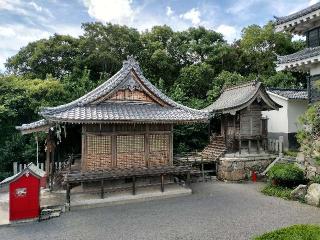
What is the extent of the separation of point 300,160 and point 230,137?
5267 millimetres

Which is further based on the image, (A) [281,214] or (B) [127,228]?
(A) [281,214]

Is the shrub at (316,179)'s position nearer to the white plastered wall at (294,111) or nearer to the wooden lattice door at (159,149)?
the wooden lattice door at (159,149)

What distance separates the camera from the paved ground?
10781 mm

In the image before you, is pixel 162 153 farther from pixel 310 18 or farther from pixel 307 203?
pixel 310 18

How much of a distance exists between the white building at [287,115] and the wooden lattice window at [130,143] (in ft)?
44.6

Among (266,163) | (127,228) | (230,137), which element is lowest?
(127,228)

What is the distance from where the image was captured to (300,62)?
1667cm

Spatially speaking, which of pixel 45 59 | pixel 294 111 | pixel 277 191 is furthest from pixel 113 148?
pixel 45 59

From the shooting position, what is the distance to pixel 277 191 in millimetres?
16438

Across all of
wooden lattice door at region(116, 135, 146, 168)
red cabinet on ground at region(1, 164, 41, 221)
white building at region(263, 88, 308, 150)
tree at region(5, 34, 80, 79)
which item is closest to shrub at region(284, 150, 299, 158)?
white building at region(263, 88, 308, 150)

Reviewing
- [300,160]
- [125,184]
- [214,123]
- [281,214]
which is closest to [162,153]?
[125,184]

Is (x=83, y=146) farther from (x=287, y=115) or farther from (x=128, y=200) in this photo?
(x=287, y=115)

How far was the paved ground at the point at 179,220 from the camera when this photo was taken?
10.8m

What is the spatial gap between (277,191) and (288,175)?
1.09 metres
